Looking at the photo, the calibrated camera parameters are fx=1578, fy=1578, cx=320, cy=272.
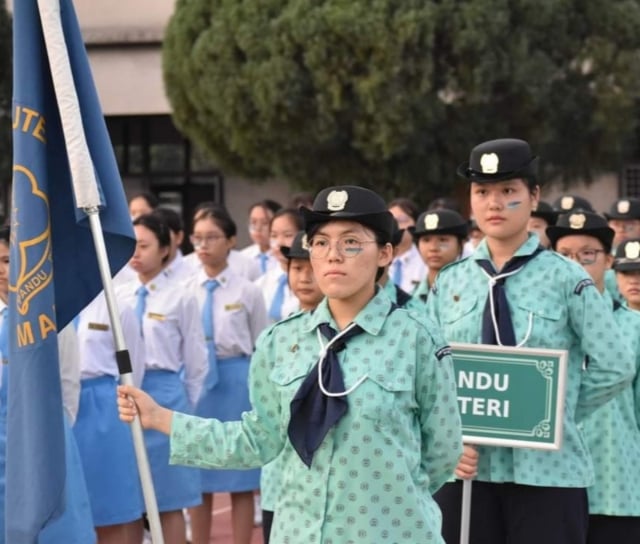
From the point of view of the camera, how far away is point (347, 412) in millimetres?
4754

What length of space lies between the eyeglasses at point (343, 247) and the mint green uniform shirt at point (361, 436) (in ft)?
0.59

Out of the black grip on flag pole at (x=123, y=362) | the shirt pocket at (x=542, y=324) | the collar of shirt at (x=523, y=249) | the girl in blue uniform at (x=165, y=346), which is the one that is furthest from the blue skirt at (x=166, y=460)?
the black grip on flag pole at (x=123, y=362)

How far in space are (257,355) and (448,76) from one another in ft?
47.5

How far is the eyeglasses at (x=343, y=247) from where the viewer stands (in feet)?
15.9

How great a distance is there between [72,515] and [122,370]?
205cm

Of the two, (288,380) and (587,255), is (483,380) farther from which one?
(587,255)

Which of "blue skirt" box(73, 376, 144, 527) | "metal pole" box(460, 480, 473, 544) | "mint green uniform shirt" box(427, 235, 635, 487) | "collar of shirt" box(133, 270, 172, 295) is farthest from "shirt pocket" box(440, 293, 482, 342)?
"collar of shirt" box(133, 270, 172, 295)

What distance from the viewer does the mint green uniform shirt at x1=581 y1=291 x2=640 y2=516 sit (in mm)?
7207

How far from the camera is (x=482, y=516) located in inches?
244

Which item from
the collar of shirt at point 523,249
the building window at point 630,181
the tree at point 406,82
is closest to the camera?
the collar of shirt at point 523,249

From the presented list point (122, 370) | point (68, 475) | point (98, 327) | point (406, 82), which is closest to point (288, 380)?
point (122, 370)

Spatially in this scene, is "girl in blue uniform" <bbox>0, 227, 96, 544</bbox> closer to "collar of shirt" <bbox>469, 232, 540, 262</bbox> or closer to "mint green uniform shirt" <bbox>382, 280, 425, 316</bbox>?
"mint green uniform shirt" <bbox>382, 280, 425, 316</bbox>

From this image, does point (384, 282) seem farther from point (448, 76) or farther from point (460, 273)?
point (448, 76)

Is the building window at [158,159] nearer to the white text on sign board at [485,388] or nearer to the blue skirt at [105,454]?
the blue skirt at [105,454]
